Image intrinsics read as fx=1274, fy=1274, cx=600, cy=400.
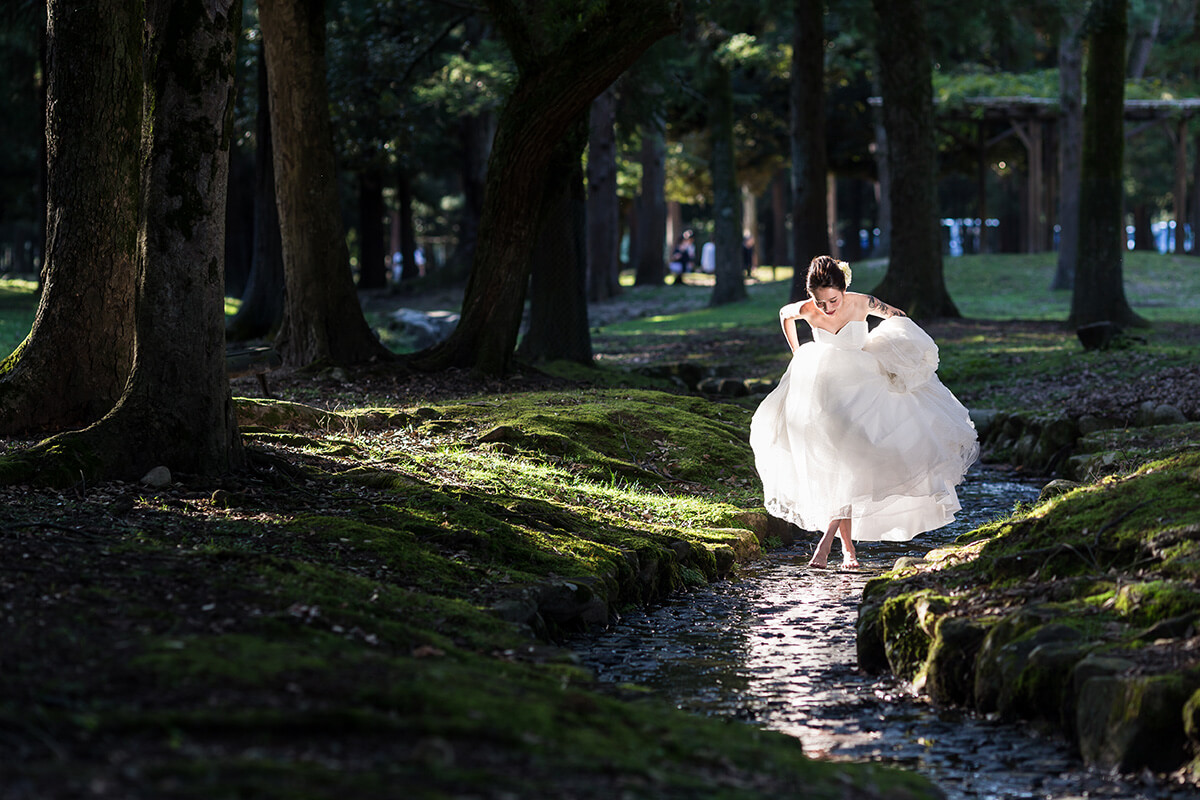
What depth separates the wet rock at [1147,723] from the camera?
15.3ft

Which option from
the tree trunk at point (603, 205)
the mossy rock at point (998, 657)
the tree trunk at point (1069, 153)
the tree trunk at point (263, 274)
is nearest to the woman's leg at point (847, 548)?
the mossy rock at point (998, 657)

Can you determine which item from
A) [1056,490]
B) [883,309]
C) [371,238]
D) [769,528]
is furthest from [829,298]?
[371,238]

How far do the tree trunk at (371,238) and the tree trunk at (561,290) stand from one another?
24.2 metres

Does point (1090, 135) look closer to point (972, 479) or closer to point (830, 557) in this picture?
point (972, 479)

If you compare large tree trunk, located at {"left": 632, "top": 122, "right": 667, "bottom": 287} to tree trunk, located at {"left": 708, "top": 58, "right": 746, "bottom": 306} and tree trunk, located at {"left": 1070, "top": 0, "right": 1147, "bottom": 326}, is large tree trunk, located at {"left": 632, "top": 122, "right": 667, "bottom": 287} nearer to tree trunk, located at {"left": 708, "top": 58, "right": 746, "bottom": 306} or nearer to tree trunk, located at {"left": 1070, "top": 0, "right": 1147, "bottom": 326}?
tree trunk, located at {"left": 708, "top": 58, "right": 746, "bottom": 306}

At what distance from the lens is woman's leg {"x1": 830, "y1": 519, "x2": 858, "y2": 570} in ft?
29.4

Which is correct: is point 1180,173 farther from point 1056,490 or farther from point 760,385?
point 1056,490

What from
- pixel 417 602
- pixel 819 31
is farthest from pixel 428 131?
pixel 417 602

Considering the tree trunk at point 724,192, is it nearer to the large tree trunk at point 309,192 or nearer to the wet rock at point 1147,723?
the large tree trunk at point 309,192

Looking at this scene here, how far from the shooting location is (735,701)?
234 inches

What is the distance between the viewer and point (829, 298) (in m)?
9.18

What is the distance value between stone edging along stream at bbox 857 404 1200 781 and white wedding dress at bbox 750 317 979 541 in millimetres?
994

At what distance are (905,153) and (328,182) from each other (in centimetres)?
1257

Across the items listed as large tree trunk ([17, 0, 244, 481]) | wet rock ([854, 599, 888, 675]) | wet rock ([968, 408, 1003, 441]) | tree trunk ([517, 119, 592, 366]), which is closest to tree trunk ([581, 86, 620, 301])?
tree trunk ([517, 119, 592, 366])
